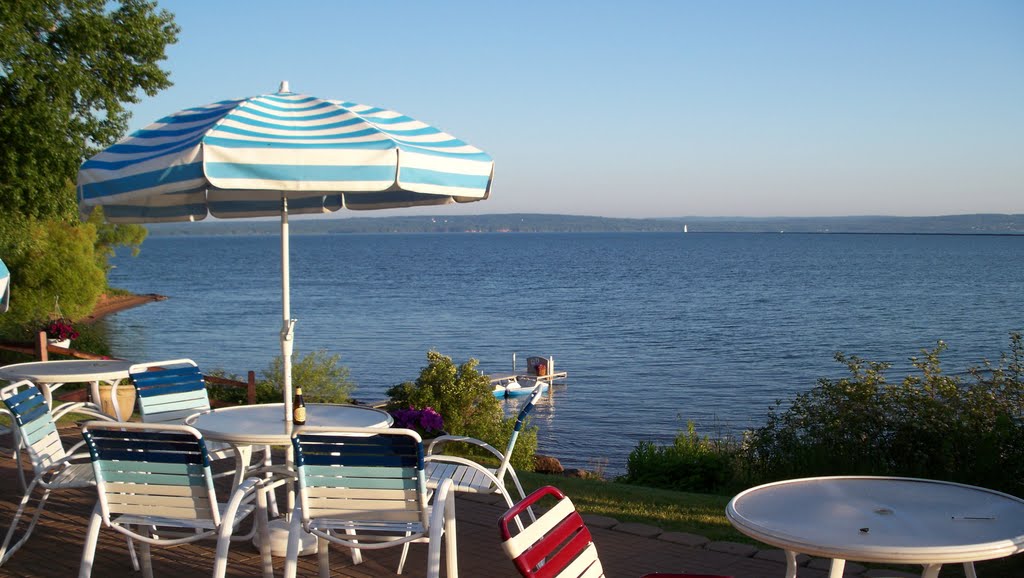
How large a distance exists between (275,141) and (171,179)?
455 millimetres

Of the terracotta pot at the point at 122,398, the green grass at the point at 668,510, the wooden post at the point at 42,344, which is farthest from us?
the wooden post at the point at 42,344

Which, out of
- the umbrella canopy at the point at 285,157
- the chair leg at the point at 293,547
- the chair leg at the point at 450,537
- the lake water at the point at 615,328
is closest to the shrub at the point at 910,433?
the umbrella canopy at the point at 285,157

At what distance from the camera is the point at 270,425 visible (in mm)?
4684

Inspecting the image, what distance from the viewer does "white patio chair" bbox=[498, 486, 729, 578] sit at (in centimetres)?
255

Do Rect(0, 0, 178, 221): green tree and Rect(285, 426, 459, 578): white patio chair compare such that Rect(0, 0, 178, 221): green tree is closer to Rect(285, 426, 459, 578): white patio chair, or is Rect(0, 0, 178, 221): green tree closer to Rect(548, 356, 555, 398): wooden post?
Rect(285, 426, 459, 578): white patio chair

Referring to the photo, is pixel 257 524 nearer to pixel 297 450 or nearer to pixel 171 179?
pixel 297 450

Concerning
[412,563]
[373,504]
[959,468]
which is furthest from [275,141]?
[959,468]

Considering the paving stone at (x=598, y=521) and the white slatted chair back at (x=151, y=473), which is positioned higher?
the white slatted chair back at (x=151, y=473)

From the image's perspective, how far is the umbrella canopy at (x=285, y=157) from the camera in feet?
12.7

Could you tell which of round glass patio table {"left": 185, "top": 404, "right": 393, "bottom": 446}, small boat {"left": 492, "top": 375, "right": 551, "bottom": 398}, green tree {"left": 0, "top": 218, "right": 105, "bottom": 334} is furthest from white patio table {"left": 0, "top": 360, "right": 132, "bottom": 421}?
green tree {"left": 0, "top": 218, "right": 105, "bottom": 334}

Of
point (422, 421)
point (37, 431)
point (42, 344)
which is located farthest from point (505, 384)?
point (37, 431)

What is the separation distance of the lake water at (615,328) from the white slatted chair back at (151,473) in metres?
13.1

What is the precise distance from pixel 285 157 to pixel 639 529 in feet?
10.00

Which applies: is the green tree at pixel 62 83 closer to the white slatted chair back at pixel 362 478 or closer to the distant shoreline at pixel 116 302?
the white slatted chair back at pixel 362 478
